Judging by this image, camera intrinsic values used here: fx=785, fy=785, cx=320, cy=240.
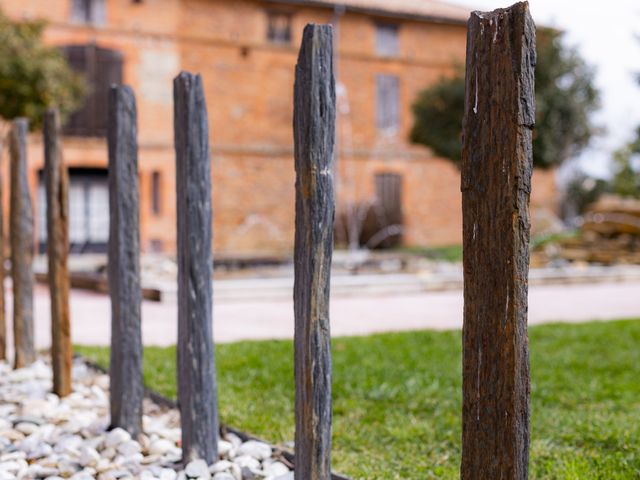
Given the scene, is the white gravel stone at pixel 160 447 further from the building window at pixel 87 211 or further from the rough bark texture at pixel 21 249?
the building window at pixel 87 211

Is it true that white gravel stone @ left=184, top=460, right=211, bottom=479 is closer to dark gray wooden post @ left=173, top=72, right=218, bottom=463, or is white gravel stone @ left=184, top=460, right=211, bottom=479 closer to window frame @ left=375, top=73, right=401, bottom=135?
dark gray wooden post @ left=173, top=72, right=218, bottom=463

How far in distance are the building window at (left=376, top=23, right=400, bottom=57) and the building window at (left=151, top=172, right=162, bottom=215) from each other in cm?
703

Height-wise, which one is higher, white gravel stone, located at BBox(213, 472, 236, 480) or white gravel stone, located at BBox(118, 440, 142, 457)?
white gravel stone, located at BBox(213, 472, 236, 480)

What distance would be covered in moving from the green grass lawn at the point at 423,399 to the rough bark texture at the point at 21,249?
0.50 meters

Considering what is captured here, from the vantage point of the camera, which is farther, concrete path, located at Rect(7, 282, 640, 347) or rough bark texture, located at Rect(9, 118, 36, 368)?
concrete path, located at Rect(7, 282, 640, 347)

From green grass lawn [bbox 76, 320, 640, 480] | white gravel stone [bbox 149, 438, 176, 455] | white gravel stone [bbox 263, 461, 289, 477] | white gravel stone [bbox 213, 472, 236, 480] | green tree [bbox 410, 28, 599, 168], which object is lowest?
green grass lawn [bbox 76, 320, 640, 480]

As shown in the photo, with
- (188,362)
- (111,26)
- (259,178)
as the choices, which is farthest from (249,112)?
(188,362)

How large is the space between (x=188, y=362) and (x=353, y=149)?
1805 centimetres

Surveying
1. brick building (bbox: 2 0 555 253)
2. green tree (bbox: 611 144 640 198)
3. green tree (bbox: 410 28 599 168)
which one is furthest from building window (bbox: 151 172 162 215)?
green tree (bbox: 611 144 640 198)

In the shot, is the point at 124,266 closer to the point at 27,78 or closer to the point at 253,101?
the point at 27,78

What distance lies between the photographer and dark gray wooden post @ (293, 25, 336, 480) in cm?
230

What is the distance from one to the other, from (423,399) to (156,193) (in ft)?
50.6

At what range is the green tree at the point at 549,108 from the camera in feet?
60.1

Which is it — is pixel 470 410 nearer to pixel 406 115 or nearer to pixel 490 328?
pixel 490 328
